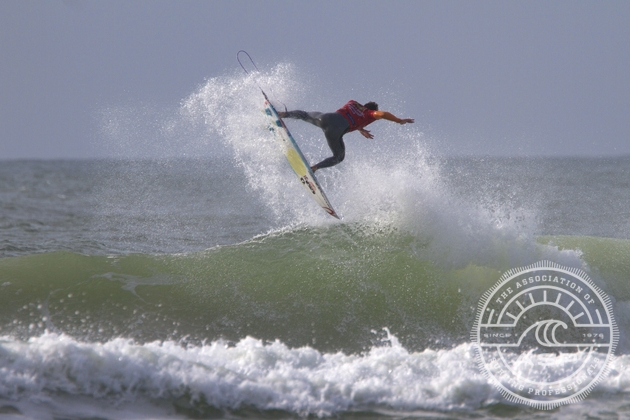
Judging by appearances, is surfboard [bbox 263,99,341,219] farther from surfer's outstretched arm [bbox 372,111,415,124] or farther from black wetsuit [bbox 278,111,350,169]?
surfer's outstretched arm [bbox 372,111,415,124]

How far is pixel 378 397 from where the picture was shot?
5.20 meters

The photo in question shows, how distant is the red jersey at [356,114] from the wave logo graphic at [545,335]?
9.51 feet

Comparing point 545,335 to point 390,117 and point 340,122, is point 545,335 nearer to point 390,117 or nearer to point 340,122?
point 390,117

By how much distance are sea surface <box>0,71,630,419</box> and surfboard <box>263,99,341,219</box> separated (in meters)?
0.50

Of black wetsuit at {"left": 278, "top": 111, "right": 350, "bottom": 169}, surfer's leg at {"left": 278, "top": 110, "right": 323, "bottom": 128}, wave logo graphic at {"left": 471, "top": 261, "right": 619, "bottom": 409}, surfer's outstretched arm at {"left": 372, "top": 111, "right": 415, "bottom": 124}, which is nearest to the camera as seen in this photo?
wave logo graphic at {"left": 471, "top": 261, "right": 619, "bottom": 409}

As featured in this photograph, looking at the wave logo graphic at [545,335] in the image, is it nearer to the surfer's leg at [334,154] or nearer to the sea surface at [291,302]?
the sea surface at [291,302]

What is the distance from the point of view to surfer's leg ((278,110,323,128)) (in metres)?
8.74

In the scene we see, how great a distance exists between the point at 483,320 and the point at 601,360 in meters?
1.44

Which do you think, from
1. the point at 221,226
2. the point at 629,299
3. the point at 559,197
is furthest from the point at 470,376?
the point at 559,197

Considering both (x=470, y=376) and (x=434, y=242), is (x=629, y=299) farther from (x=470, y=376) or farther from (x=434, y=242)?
(x=470, y=376)

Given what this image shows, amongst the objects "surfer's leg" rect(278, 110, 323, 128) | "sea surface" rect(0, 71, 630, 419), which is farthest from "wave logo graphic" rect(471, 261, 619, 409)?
"surfer's leg" rect(278, 110, 323, 128)

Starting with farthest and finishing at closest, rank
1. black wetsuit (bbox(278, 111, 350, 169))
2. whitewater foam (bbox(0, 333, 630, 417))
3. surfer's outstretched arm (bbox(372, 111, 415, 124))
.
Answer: black wetsuit (bbox(278, 111, 350, 169)), surfer's outstretched arm (bbox(372, 111, 415, 124)), whitewater foam (bbox(0, 333, 630, 417))

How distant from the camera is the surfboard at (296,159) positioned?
28.8ft

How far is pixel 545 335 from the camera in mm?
6930
